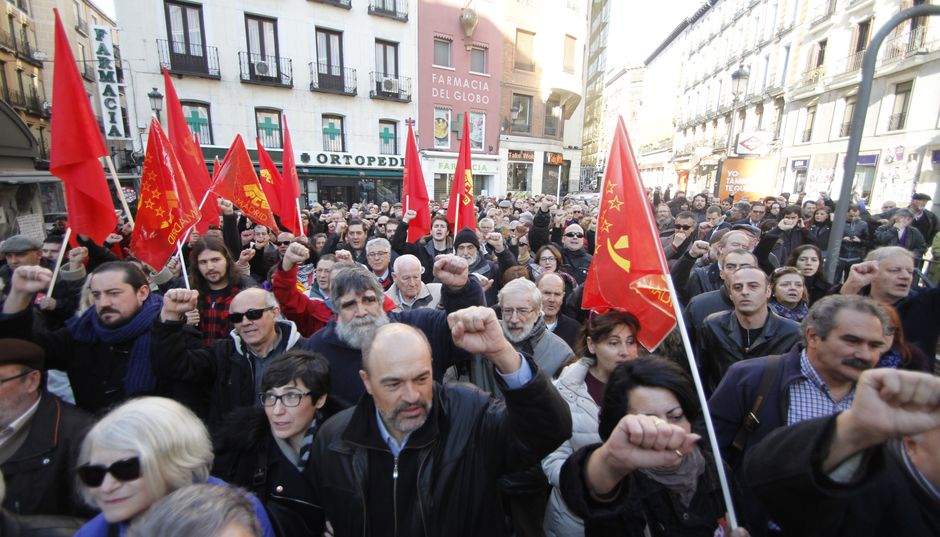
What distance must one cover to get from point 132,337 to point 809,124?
106 feet

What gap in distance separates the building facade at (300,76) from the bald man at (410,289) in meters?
15.8

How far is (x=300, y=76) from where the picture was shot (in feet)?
63.3

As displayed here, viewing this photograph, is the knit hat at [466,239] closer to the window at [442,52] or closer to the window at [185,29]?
the window at [185,29]

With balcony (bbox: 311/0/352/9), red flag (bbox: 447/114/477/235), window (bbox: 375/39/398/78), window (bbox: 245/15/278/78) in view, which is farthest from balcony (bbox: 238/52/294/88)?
red flag (bbox: 447/114/477/235)

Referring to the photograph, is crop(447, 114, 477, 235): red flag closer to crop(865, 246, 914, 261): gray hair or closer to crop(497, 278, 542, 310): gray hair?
crop(497, 278, 542, 310): gray hair

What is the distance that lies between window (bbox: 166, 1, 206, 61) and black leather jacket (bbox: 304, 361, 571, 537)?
69.1 ft

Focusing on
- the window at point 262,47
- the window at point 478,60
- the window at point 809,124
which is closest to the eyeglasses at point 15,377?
the window at point 262,47

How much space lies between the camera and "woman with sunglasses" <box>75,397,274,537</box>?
1.47 m

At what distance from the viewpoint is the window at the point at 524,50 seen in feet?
80.5

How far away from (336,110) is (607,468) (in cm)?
2148

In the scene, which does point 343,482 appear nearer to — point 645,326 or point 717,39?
point 645,326

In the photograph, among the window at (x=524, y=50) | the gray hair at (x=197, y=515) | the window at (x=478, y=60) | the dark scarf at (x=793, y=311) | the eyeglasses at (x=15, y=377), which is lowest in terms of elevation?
the gray hair at (x=197, y=515)

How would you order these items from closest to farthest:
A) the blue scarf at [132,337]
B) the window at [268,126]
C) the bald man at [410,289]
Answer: the blue scarf at [132,337] → the bald man at [410,289] → the window at [268,126]

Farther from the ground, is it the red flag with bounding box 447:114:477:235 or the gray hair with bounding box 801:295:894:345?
the red flag with bounding box 447:114:477:235
